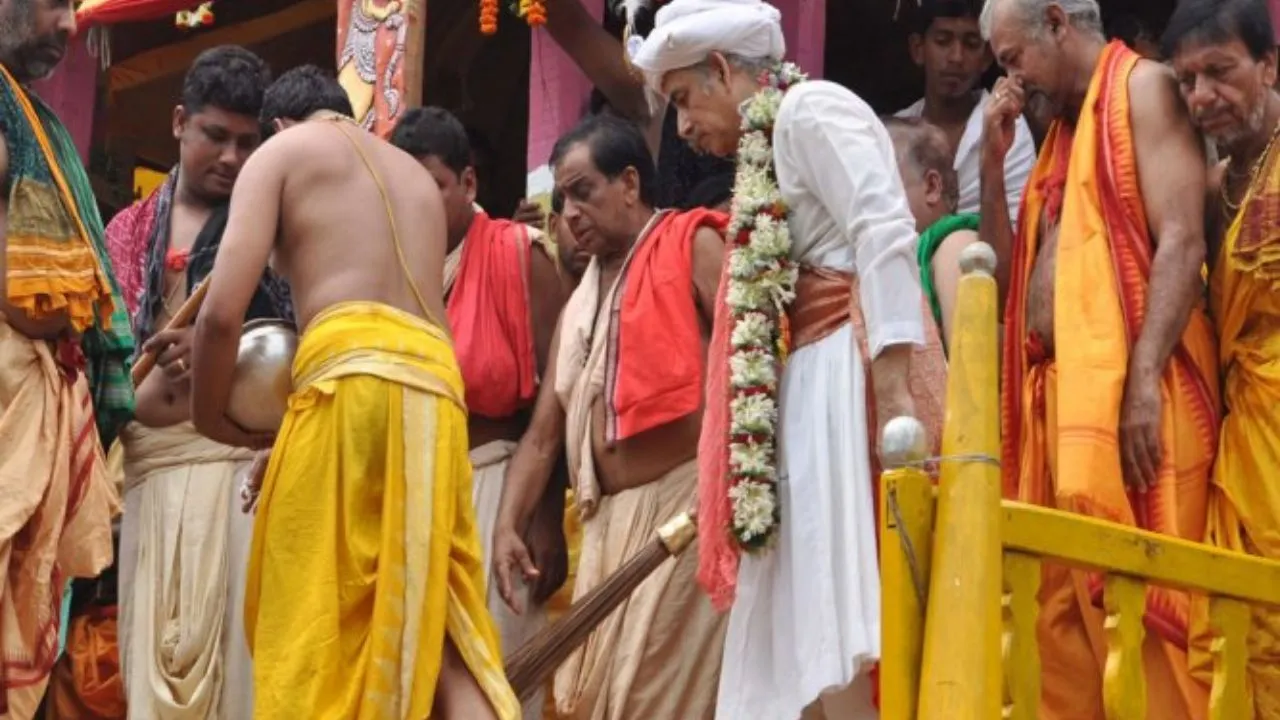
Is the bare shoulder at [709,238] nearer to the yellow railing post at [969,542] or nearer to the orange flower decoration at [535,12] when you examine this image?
the orange flower decoration at [535,12]

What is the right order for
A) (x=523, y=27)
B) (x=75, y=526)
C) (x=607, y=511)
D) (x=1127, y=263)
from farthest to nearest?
(x=523, y=27), (x=607, y=511), (x=75, y=526), (x=1127, y=263)

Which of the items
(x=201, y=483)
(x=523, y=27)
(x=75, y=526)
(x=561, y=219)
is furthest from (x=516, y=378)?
(x=523, y=27)

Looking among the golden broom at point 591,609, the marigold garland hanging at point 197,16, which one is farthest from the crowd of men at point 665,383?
the marigold garland hanging at point 197,16

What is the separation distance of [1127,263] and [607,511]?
5.80 feet

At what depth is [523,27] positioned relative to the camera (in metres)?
11.2

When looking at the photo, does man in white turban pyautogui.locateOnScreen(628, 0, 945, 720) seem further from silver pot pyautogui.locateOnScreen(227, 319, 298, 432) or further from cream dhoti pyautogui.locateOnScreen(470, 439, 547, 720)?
cream dhoti pyautogui.locateOnScreen(470, 439, 547, 720)

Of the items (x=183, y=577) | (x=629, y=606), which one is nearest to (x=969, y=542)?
(x=629, y=606)

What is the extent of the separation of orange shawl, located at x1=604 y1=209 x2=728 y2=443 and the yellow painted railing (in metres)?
2.61

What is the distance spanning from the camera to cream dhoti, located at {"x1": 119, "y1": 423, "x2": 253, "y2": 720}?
6.61m

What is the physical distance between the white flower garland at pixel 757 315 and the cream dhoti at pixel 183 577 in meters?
2.11

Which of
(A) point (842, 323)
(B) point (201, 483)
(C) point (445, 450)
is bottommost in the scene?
(B) point (201, 483)

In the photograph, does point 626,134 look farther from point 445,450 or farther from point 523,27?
point 523,27

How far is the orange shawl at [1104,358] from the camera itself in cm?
486

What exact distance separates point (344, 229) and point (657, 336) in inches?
42.1
